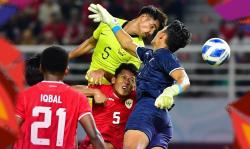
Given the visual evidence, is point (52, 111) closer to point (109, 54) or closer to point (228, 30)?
point (109, 54)

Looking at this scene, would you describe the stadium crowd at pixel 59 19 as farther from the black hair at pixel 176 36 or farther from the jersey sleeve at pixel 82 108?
the jersey sleeve at pixel 82 108

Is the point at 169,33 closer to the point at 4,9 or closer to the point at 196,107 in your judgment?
the point at 4,9

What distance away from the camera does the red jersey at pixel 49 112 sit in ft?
23.2

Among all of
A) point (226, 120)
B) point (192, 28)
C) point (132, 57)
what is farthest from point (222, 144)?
point (132, 57)

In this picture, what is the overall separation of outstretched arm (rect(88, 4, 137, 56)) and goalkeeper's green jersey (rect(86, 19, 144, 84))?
53cm

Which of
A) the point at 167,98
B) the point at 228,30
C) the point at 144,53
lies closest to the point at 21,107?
the point at 167,98

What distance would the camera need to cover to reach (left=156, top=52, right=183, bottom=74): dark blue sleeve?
8.07m

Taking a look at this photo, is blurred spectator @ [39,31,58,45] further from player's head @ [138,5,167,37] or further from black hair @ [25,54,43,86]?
black hair @ [25,54,43,86]

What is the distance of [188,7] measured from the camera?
64.6ft

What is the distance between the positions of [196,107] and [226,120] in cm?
61

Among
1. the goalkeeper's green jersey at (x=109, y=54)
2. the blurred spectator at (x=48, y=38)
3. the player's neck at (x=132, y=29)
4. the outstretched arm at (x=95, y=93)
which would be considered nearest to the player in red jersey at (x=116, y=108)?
the outstretched arm at (x=95, y=93)

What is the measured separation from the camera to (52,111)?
705 centimetres

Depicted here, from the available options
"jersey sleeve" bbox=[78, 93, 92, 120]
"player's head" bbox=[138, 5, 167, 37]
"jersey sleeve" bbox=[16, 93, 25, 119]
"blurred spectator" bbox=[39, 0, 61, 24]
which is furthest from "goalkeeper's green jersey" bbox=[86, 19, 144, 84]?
"blurred spectator" bbox=[39, 0, 61, 24]

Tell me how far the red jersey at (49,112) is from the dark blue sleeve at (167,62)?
1.24 meters
